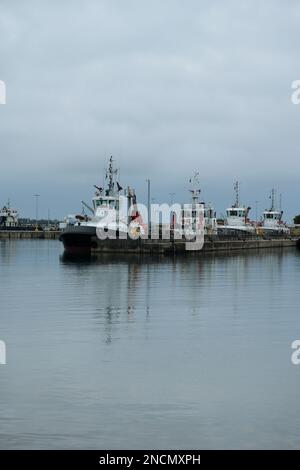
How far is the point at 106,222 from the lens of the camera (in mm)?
92312

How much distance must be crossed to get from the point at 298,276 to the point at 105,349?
41110 mm

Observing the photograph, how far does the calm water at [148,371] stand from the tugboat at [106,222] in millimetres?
45751

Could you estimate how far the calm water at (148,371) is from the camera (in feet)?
54.0

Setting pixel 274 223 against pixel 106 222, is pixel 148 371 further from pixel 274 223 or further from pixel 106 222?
pixel 274 223

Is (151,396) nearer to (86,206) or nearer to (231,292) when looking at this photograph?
(231,292)

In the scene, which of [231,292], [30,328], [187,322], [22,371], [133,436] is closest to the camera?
[133,436]

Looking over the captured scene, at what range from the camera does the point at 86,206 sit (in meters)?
99.6

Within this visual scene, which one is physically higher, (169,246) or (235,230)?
(235,230)

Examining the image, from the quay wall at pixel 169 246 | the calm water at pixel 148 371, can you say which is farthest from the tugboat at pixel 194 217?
the calm water at pixel 148 371

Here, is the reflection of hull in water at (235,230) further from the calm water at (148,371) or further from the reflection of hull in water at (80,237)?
the calm water at (148,371)

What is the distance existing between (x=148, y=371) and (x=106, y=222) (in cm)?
7049

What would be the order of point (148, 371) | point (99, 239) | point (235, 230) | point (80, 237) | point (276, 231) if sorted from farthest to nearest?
point (276, 231) → point (235, 230) → point (80, 237) → point (99, 239) → point (148, 371)

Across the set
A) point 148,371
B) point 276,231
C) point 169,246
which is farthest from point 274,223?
point 148,371

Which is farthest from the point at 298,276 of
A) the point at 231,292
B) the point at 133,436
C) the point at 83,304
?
the point at 133,436
